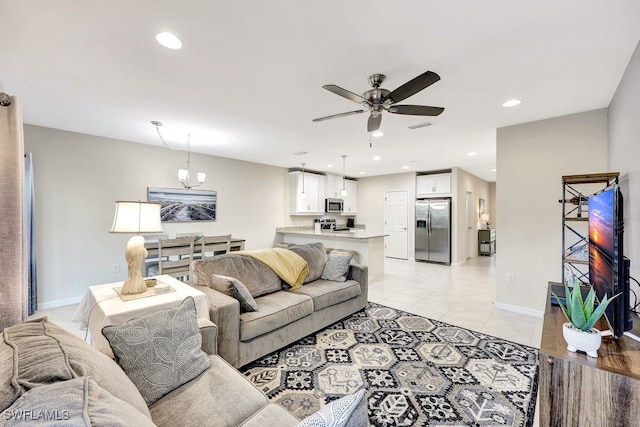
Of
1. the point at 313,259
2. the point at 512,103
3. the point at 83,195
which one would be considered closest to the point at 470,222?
the point at 512,103

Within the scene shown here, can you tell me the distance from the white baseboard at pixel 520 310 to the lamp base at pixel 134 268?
4168 millimetres

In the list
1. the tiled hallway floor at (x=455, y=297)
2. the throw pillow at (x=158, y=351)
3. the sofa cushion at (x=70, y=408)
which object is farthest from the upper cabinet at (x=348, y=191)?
the sofa cushion at (x=70, y=408)

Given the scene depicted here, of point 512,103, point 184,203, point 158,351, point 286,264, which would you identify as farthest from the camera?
point 184,203

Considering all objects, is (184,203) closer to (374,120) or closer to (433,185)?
(374,120)

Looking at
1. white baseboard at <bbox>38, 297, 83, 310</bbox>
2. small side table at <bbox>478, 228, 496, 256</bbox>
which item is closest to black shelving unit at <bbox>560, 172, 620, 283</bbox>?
small side table at <bbox>478, 228, 496, 256</bbox>

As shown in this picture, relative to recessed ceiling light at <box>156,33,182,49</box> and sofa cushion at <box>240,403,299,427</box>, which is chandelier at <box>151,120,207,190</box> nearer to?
recessed ceiling light at <box>156,33,182,49</box>

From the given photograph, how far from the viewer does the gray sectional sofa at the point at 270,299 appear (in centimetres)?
217

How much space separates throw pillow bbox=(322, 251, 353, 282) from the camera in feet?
11.3

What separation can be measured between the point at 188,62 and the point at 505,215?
4.00 meters

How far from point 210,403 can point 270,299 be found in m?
1.50

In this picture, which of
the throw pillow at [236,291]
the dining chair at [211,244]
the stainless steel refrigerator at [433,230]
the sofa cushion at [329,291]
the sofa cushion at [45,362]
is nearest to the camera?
the sofa cushion at [45,362]

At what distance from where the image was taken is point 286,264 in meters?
3.17

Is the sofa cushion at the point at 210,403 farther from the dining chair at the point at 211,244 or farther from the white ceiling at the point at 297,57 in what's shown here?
the dining chair at the point at 211,244

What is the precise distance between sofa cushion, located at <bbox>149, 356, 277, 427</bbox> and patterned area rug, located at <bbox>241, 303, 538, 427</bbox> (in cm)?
71
